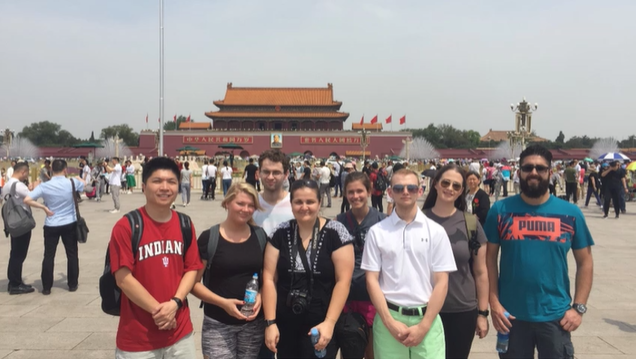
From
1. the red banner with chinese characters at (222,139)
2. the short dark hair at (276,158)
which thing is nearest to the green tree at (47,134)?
the red banner with chinese characters at (222,139)

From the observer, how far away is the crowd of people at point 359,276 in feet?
7.72

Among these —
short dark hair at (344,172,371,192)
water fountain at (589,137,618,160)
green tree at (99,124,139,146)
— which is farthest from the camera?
green tree at (99,124,139,146)

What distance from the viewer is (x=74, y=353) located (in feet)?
11.8

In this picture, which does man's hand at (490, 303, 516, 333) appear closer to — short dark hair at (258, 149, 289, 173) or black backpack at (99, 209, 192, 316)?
short dark hair at (258, 149, 289, 173)

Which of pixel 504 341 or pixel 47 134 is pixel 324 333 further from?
pixel 47 134

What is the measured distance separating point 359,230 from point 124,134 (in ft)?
246

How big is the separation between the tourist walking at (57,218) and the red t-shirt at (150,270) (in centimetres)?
328

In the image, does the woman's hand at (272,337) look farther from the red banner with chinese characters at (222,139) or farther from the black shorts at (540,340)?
the red banner with chinese characters at (222,139)

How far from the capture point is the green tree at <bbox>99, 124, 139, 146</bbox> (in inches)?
2822

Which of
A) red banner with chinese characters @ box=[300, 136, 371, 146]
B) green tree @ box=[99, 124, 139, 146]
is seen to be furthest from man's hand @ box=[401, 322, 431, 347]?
green tree @ box=[99, 124, 139, 146]

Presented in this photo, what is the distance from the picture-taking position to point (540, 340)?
2510 millimetres

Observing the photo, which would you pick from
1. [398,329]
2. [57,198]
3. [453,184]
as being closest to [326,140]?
[57,198]

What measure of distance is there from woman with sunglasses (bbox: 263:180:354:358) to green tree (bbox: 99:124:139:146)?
73952 mm

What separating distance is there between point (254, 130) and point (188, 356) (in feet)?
154
